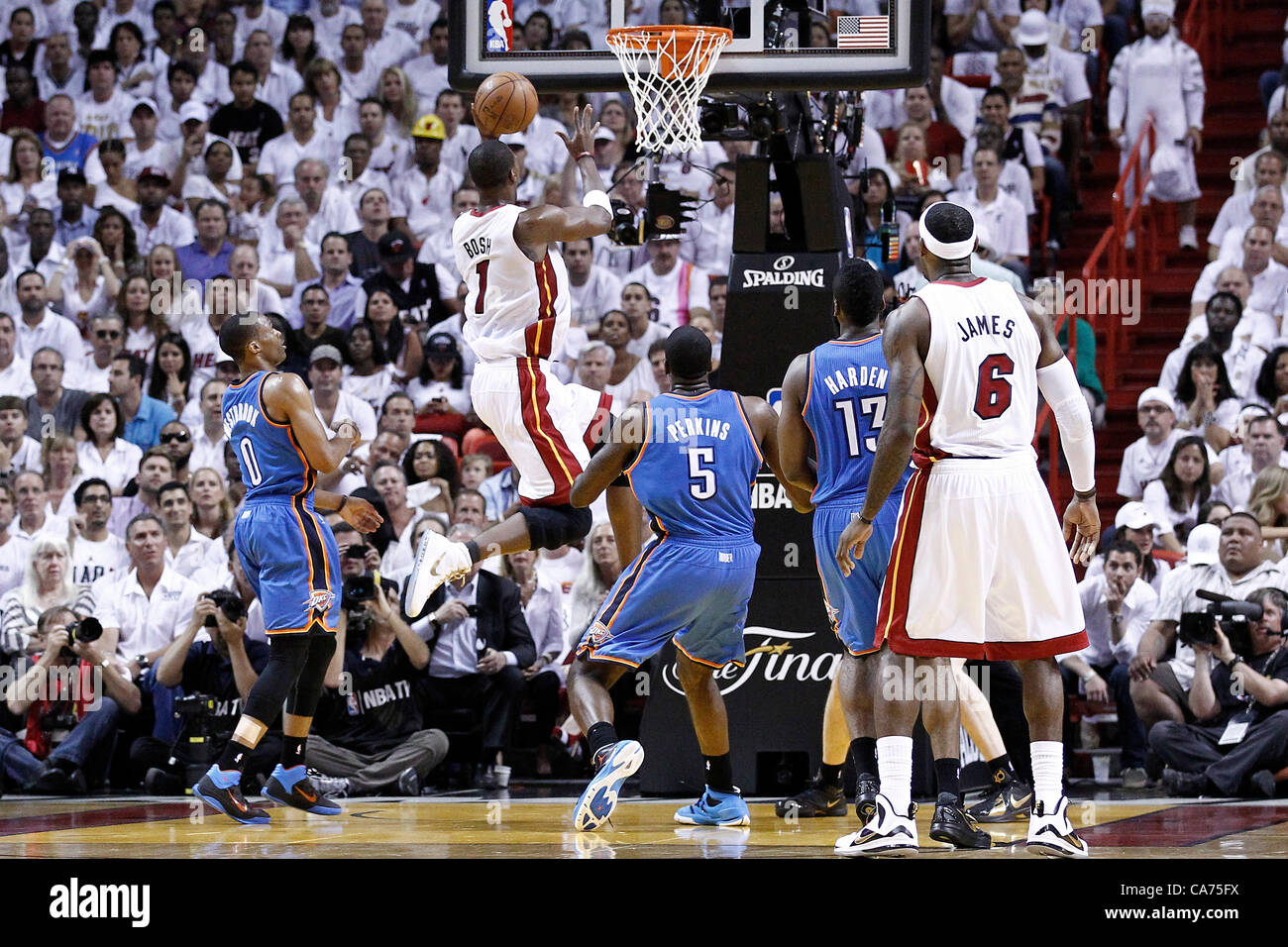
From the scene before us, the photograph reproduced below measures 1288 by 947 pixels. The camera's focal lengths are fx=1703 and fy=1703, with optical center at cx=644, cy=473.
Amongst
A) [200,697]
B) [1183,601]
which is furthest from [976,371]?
[200,697]

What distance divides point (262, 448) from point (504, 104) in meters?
2.01

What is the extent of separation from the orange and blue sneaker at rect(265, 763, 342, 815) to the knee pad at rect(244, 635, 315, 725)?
14.1 inches

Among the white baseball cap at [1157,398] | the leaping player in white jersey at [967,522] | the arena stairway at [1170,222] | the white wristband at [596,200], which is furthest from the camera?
the arena stairway at [1170,222]

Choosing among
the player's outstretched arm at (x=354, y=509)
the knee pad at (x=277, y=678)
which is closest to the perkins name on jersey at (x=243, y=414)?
the player's outstretched arm at (x=354, y=509)

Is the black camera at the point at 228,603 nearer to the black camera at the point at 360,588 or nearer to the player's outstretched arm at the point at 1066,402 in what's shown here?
the black camera at the point at 360,588

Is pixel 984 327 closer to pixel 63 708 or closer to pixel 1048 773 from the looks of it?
pixel 1048 773

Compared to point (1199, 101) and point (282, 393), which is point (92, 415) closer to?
point (282, 393)

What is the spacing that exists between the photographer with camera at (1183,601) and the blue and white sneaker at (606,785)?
391 centimetres

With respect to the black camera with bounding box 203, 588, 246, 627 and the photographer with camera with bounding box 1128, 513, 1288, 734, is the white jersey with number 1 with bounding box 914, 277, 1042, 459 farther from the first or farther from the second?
the black camera with bounding box 203, 588, 246, 627

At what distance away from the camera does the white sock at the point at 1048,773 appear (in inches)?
233

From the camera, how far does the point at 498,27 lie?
30.0 feet

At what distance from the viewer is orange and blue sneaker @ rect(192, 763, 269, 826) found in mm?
7895

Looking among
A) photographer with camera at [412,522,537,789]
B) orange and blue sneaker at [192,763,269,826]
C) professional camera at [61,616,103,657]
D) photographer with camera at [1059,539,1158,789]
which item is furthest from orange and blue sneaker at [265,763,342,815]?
photographer with camera at [1059,539,1158,789]
